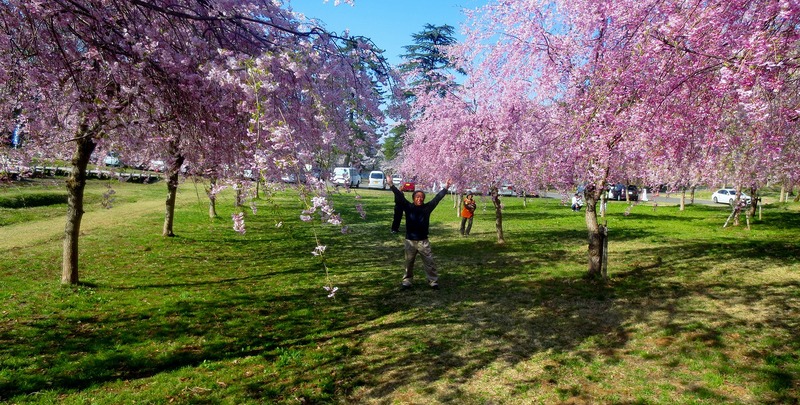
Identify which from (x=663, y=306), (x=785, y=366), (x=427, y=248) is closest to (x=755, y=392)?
(x=785, y=366)

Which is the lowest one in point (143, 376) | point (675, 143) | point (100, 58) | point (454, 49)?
point (143, 376)

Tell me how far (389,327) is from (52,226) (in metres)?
16.0

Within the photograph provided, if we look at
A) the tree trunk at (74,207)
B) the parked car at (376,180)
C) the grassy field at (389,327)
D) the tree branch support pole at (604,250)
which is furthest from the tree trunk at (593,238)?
the parked car at (376,180)

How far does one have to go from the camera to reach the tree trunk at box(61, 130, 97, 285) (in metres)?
8.59

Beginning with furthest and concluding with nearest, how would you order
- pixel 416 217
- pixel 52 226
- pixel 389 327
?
pixel 52 226
pixel 416 217
pixel 389 327

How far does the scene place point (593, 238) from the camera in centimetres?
1059

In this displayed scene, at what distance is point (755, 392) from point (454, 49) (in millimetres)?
11281

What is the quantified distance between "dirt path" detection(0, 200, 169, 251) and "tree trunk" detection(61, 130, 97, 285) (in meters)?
5.53

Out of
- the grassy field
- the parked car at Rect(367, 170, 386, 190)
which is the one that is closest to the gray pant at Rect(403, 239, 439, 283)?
the grassy field

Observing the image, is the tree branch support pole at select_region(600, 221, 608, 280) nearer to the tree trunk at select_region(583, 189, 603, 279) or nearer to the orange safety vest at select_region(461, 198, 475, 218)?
the tree trunk at select_region(583, 189, 603, 279)

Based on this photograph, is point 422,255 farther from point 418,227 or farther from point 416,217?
point 416,217

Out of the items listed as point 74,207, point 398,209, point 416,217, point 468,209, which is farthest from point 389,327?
point 468,209

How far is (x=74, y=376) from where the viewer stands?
539cm

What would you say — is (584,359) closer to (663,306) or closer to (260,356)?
(663,306)
